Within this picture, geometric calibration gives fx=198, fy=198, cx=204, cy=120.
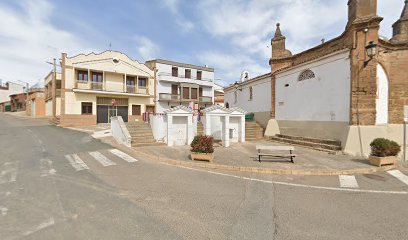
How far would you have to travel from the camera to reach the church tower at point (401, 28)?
1253 centimetres

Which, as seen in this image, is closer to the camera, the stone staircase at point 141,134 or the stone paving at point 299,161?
the stone paving at point 299,161

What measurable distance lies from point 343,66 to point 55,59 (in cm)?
3112

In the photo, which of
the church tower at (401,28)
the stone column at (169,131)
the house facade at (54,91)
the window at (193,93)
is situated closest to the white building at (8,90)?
the house facade at (54,91)

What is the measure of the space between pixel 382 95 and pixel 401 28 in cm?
542

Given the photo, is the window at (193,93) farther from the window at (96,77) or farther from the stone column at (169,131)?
the stone column at (169,131)

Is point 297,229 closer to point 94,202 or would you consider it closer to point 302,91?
point 94,202

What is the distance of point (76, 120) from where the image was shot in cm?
2234

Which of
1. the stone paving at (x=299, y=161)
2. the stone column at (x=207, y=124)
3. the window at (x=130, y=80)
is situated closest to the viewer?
the stone paving at (x=299, y=161)

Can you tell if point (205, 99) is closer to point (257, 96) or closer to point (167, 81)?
point (167, 81)

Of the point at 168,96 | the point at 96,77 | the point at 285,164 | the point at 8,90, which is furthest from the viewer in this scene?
the point at 8,90

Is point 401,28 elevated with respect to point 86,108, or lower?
elevated

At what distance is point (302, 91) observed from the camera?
1370cm

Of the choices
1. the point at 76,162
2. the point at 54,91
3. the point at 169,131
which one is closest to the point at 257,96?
the point at 169,131

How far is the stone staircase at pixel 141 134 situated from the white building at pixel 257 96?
10042 millimetres
